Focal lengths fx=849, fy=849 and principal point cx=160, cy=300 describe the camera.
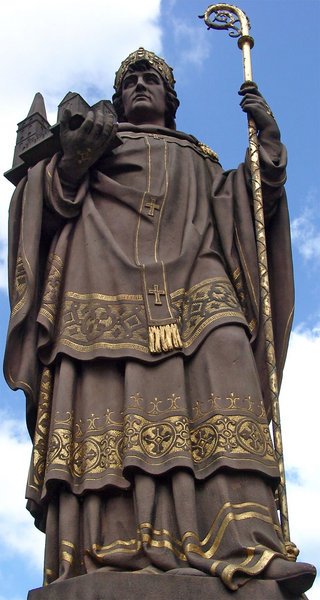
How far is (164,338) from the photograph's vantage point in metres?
5.60

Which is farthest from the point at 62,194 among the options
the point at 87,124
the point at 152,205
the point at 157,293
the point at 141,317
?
the point at 141,317

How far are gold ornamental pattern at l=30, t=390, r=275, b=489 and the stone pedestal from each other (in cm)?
78

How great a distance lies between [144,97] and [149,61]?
14.0 inches

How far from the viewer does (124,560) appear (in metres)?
4.70

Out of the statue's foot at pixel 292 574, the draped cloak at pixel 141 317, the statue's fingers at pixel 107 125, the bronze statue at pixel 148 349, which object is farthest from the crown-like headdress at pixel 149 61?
the statue's foot at pixel 292 574

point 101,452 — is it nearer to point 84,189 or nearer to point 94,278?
point 94,278

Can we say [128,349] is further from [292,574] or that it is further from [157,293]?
[292,574]

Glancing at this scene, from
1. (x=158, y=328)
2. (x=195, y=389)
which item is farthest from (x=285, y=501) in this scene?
(x=158, y=328)

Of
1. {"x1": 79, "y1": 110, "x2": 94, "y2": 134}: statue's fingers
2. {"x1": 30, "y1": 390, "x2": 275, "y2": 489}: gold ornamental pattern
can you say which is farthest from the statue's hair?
{"x1": 30, "y1": 390, "x2": 275, "y2": 489}: gold ornamental pattern

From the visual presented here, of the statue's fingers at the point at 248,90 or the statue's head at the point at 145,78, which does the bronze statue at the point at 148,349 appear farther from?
the statue's head at the point at 145,78

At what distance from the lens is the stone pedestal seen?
4301mm

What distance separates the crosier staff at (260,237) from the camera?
5215 millimetres

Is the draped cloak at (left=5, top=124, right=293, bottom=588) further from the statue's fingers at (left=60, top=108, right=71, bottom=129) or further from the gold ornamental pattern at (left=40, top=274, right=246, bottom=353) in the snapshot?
the statue's fingers at (left=60, top=108, right=71, bottom=129)

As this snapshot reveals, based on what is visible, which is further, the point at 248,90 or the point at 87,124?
the point at 248,90
